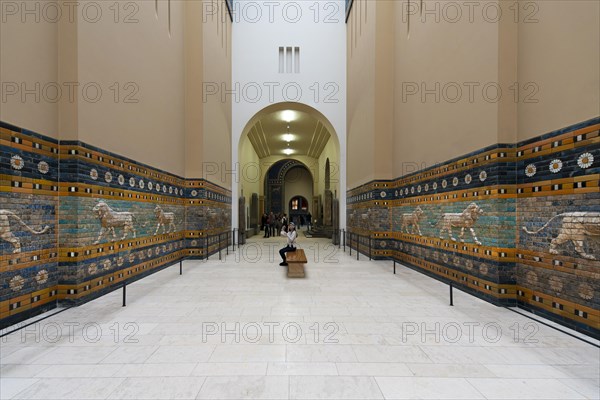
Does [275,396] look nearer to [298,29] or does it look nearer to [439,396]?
[439,396]

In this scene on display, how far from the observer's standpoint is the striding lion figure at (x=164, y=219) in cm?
746

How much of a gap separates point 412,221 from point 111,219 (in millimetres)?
6767

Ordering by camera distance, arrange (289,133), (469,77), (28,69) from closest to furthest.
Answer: (28,69) < (469,77) < (289,133)

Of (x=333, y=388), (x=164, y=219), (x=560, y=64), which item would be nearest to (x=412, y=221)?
(x=560, y=64)

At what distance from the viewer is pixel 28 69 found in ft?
13.6

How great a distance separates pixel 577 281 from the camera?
12.0 ft

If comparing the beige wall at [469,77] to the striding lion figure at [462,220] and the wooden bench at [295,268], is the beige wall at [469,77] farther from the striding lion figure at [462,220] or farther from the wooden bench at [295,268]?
the wooden bench at [295,268]

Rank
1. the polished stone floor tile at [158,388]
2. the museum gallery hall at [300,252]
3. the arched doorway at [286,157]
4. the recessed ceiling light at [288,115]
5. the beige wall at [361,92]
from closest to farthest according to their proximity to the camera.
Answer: the polished stone floor tile at [158,388] → the museum gallery hall at [300,252] → the beige wall at [361,92] → the arched doorway at [286,157] → the recessed ceiling light at [288,115]

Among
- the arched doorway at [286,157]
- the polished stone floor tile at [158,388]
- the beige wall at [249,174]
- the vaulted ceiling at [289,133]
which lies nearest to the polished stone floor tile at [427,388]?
the polished stone floor tile at [158,388]

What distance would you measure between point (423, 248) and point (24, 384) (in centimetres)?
Result: 702

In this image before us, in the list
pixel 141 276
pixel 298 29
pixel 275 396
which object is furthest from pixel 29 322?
pixel 298 29

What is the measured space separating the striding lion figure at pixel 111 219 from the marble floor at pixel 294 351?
1.23 metres

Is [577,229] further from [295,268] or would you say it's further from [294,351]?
[295,268]

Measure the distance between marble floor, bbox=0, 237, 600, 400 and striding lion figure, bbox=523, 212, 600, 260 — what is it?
108 centimetres
